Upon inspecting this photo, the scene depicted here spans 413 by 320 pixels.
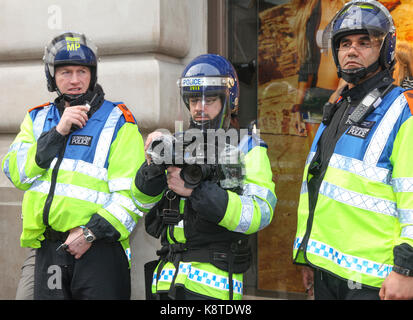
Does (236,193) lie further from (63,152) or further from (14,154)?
(14,154)

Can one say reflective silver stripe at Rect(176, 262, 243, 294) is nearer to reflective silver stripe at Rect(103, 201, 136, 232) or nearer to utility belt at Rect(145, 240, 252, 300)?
utility belt at Rect(145, 240, 252, 300)

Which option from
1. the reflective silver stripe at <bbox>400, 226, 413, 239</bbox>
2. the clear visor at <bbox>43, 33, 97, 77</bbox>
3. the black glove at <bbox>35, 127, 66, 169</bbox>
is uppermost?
the clear visor at <bbox>43, 33, 97, 77</bbox>

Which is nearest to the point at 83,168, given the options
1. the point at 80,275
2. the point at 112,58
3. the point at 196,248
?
the point at 80,275

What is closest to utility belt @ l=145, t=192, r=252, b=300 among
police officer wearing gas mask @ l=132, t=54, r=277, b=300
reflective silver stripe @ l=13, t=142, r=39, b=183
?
police officer wearing gas mask @ l=132, t=54, r=277, b=300

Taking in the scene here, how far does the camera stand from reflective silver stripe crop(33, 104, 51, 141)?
9.86 feet

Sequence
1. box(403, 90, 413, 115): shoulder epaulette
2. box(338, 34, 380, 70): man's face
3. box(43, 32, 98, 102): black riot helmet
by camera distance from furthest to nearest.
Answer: box(43, 32, 98, 102): black riot helmet
box(338, 34, 380, 70): man's face
box(403, 90, 413, 115): shoulder epaulette

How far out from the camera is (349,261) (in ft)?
7.22

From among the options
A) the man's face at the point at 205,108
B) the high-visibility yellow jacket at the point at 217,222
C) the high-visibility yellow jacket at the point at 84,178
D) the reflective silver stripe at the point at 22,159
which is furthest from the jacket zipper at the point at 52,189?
the man's face at the point at 205,108

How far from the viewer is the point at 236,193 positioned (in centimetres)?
241

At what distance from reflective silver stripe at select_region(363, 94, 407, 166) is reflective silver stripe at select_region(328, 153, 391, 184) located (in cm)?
2

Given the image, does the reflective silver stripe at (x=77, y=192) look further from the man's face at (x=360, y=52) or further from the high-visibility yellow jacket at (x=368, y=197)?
the man's face at (x=360, y=52)

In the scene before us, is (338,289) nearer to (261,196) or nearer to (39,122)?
(261,196)

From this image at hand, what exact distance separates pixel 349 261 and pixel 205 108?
3.13 feet

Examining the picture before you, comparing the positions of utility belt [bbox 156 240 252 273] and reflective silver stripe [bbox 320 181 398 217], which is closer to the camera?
reflective silver stripe [bbox 320 181 398 217]
